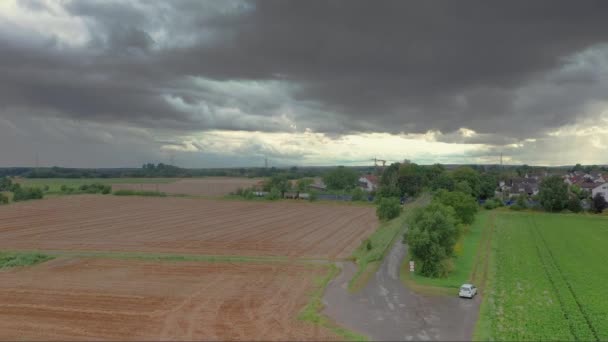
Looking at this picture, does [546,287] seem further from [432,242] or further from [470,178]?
[470,178]

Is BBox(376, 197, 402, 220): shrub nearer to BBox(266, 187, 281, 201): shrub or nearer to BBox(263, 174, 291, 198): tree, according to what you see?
BBox(266, 187, 281, 201): shrub

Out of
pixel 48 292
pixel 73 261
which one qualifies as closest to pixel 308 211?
pixel 73 261

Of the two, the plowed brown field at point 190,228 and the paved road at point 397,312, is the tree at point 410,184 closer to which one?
the plowed brown field at point 190,228

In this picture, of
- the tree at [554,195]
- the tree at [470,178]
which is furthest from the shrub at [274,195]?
the tree at [554,195]

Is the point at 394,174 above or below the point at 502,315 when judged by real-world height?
above

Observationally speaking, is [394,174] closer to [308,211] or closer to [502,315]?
[308,211]

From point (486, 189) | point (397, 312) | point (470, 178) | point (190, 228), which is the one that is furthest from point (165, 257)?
point (470, 178)
